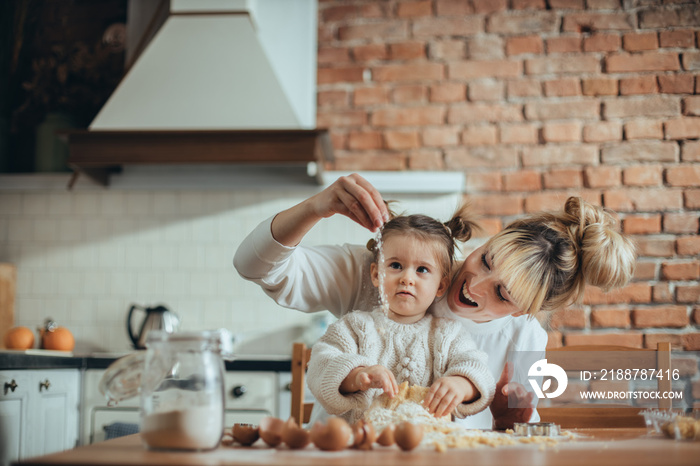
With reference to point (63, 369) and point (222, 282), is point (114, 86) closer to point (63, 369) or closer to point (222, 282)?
point (222, 282)

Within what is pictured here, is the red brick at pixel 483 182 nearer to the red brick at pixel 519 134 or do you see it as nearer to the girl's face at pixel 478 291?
the red brick at pixel 519 134

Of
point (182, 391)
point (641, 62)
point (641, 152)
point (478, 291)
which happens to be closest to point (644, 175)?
point (641, 152)

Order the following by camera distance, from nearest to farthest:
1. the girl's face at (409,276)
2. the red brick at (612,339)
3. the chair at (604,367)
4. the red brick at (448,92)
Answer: the girl's face at (409,276), the chair at (604,367), the red brick at (612,339), the red brick at (448,92)

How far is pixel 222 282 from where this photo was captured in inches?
110

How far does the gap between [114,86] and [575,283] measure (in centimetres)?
251

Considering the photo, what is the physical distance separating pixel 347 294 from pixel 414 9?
6.32 ft

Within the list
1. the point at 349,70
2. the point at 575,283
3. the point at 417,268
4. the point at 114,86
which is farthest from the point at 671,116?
the point at 114,86

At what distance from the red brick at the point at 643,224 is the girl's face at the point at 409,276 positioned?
5.89 ft

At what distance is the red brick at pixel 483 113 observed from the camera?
281 cm

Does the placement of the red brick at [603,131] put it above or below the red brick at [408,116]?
below

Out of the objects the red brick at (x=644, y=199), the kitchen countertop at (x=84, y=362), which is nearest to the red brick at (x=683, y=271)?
A: the red brick at (x=644, y=199)

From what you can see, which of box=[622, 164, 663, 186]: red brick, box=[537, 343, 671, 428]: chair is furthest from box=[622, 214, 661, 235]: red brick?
box=[537, 343, 671, 428]: chair

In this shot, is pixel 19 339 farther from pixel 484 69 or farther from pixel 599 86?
pixel 599 86

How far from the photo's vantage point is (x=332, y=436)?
72 cm
